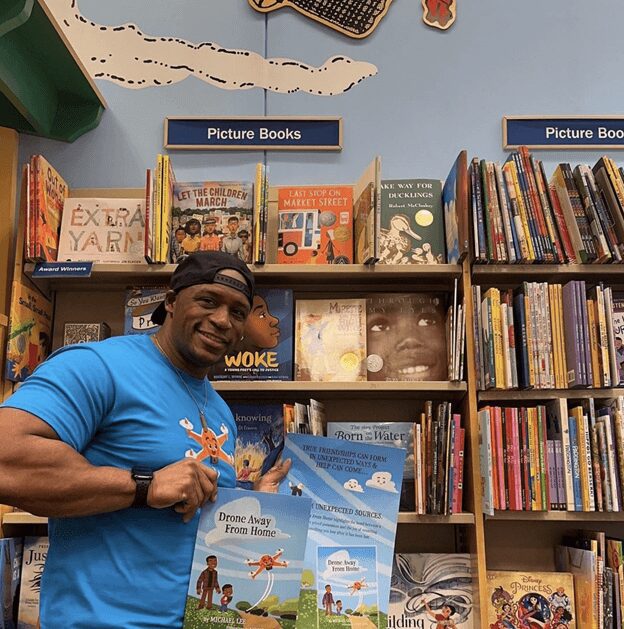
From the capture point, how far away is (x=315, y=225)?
7.47 feet

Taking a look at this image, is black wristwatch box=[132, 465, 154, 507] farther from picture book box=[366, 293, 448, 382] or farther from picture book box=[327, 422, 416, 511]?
picture book box=[366, 293, 448, 382]

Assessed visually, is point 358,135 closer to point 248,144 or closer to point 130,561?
point 248,144

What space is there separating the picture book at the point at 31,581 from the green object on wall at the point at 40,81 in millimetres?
1402

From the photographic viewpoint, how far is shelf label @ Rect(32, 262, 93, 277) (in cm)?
210

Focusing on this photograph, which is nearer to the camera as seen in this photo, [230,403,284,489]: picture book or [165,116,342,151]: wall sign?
[230,403,284,489]: picture book

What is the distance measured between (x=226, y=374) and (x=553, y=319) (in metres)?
1.02

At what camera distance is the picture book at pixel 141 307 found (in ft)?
7.21

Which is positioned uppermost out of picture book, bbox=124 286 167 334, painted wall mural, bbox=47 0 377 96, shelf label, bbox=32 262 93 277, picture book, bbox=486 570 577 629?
painted wall mural, bbox=47 0 377 96

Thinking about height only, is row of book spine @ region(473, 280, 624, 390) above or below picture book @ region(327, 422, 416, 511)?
above

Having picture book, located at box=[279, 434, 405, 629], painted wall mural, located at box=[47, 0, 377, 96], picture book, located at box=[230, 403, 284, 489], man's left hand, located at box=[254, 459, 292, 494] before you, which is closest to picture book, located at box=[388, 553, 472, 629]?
picture book, located at box=[279, 434, 405, 629]

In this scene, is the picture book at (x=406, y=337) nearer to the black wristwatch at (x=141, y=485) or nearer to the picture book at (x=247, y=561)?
the picture book at (x=247, y=561)

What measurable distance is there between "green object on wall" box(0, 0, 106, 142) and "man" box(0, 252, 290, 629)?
1.11m

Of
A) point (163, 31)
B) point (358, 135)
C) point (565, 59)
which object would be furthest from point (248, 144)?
point (565, 59)

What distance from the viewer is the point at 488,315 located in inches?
81.8
